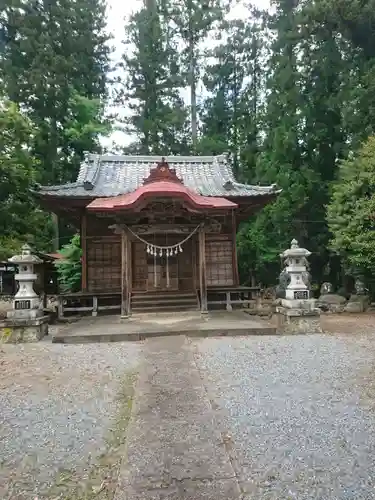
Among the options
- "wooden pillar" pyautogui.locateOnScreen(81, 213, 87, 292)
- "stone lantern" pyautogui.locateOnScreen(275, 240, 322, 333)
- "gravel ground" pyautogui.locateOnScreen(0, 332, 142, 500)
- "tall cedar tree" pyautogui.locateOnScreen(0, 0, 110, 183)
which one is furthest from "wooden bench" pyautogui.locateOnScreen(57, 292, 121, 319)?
"tall cedar tree" pyautogui.locateOnScreen(0, 0, 110, 183)

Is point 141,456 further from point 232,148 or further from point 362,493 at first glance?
point 232,148

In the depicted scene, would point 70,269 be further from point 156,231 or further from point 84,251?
point 156,231

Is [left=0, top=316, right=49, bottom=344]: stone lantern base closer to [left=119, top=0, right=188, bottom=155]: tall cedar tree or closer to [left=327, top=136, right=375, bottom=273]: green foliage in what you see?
[left=327, top=136, right=375, bottom=273]: green foliage

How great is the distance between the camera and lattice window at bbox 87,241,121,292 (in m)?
12.0

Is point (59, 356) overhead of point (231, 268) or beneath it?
beneath

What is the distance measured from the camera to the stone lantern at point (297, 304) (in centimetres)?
826

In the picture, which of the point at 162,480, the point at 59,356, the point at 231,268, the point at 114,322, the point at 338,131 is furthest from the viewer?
the point at 338,131

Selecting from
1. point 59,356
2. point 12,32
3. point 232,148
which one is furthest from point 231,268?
point 12,32

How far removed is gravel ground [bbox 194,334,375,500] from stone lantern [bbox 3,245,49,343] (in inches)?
147

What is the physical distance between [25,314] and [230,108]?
2444cm

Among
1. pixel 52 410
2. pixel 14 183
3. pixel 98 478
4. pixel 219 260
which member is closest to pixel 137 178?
pixel 219 260

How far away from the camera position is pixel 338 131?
18188 millimetres

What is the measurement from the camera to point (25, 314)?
8133mm

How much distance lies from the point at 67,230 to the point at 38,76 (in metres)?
9.19
